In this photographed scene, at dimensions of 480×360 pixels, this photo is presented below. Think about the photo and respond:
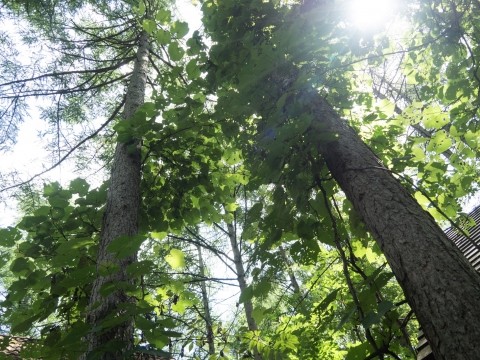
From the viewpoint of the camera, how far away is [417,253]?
108 centimetres

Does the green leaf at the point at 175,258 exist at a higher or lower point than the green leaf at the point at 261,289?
higher

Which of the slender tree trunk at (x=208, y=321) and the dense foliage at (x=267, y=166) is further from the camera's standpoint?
the slender tree trunk at (x=208, y=321)

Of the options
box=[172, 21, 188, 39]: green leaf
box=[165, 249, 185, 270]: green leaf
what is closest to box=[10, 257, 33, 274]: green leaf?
box=[165, 249, 185, 270]: green leaf

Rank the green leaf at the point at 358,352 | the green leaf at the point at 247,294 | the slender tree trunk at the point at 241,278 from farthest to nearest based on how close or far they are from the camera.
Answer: the slender tree trunk at the point at 241,278
the green leaf at the point at 247,294
the green leaf at the point at 358,352

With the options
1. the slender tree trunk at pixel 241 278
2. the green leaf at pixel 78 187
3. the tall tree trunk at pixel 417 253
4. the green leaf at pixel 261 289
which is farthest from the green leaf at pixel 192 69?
the slender tree trunk at pixel 241 278

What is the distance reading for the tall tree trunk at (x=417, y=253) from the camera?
0.88 metres

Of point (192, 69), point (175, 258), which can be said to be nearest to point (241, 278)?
point (175, 258)

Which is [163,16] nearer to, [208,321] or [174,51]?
[174,51]

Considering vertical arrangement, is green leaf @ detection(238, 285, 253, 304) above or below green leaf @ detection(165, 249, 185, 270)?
below

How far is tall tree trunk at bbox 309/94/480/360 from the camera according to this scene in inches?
34.6

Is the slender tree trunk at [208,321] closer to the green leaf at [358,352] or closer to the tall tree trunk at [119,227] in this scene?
the tall tree trunk at [119,227]

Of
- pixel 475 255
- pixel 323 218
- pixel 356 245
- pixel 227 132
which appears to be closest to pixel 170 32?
pixel 227 132

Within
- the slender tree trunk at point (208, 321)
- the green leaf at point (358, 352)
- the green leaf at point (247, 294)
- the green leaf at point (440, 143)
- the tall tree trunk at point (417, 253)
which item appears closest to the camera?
the tall tree trunk at point (417, 253)

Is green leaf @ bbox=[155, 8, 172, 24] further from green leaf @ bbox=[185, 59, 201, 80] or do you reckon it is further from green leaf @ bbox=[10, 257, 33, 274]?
green leaf @ bbox=[10, 257, 33, 274]
